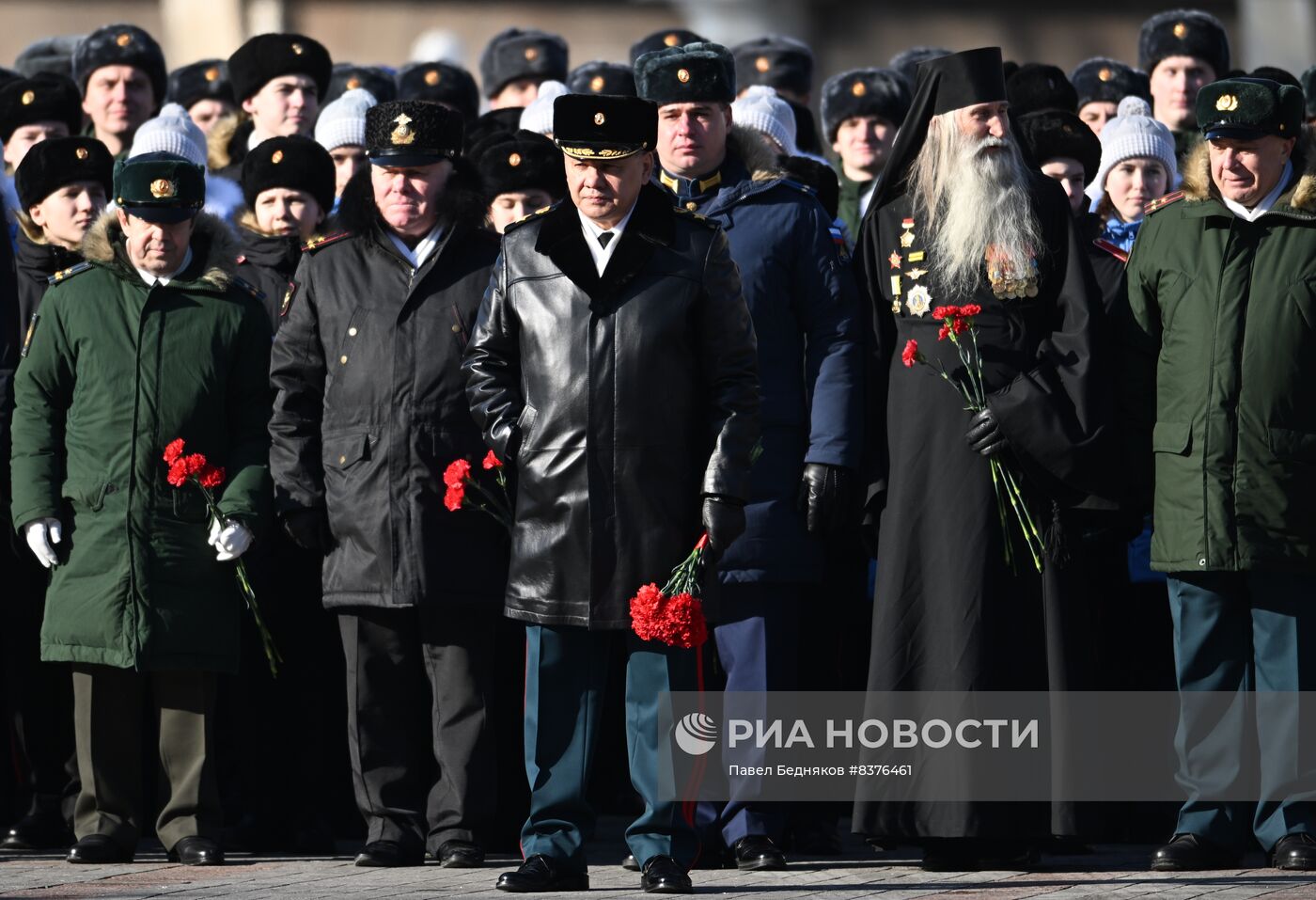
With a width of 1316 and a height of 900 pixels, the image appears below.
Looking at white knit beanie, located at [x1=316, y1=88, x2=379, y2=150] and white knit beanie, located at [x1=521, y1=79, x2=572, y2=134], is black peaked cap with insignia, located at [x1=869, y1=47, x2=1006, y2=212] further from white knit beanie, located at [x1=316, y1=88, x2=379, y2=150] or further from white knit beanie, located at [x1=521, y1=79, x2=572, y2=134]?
white knit beanie, located at [x1=316, y1=88, x2=379, y2=150]

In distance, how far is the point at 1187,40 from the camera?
12266mm

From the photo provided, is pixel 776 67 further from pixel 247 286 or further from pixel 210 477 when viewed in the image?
pixel 210 477

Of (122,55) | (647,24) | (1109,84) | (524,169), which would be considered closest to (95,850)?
(524,169)

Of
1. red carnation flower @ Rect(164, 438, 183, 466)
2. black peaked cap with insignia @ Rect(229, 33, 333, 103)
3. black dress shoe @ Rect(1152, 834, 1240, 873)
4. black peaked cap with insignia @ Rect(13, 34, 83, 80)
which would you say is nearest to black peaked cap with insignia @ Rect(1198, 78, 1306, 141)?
black dress shoe @ Rect(1152, 834, 1240, 873)

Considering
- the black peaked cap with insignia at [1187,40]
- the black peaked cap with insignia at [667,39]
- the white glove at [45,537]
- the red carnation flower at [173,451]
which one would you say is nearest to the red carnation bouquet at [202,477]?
the red carnation flower at [173,451]

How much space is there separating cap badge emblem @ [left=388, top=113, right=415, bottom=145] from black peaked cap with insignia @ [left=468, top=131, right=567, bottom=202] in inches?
30.0

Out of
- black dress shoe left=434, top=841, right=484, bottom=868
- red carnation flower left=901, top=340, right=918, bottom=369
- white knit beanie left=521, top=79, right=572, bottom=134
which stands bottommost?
black dress shoe left=434, top=841, right=484, bottom=868

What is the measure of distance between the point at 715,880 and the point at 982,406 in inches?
65.9

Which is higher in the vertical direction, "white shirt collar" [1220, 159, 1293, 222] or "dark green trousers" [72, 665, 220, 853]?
"white shirt collar" [1220, 159, 1293, 222]

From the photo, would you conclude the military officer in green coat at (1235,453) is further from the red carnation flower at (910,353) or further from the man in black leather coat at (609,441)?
the man in black leather coat at (609,441)

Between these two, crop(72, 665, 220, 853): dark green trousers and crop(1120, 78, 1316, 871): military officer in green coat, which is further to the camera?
crop(72, 665, 220, 853): dark green trousers

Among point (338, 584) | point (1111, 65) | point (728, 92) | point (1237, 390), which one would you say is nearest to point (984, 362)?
point (1237, 390)

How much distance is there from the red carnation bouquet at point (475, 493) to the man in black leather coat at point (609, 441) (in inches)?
14.7

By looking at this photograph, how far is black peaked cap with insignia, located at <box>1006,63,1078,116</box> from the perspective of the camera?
11375mm
